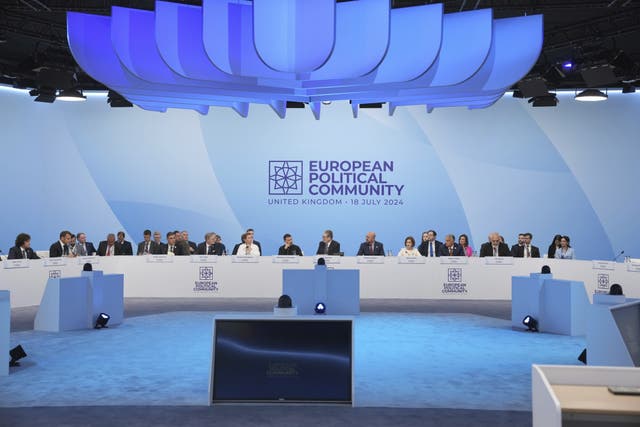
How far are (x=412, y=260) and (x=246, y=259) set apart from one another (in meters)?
2.89

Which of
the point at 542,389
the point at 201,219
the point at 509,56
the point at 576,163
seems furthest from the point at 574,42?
the point at 542,389

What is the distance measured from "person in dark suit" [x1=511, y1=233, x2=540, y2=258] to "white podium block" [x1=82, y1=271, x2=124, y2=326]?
22.8 feet

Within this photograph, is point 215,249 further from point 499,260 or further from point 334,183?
point 499,260

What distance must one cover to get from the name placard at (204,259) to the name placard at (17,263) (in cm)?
273

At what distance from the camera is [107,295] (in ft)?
32.9

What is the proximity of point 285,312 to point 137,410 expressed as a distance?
1.33 metres

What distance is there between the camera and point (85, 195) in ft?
53.5

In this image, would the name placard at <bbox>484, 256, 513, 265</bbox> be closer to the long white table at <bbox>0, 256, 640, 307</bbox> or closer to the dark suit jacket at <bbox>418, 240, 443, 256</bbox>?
the long white table at <bbox>0, 256, 640, 307</bbox>

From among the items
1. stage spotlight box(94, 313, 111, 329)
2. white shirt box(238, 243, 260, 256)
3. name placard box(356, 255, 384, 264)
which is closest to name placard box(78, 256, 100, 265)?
white shirt box(238, 243, 260, 256)

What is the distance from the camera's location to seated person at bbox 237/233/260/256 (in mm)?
13375

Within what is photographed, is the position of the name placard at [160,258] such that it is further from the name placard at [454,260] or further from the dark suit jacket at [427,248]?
the name placard at [454,260]

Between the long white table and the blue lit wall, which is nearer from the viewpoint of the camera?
the long white table

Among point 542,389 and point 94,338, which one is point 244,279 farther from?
point 542,389

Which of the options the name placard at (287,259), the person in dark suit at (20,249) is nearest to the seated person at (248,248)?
the name placard at (287,259)
